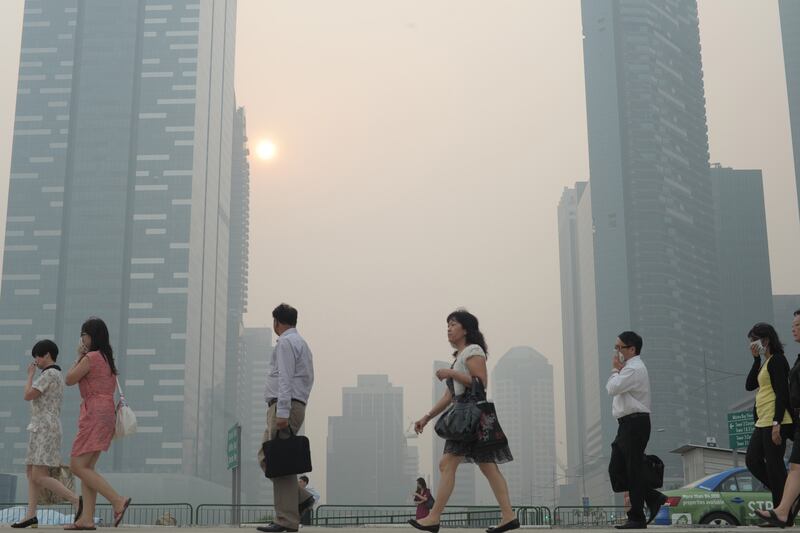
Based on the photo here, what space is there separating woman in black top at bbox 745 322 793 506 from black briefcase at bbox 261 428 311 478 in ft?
13.9

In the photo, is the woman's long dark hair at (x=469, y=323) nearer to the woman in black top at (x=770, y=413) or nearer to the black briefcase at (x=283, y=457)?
the black briefcase at (x=283, y=457)

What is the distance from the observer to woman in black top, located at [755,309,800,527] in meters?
9.06

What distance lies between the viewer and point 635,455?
9.58 metres

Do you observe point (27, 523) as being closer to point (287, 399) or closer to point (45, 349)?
point (45, 349)

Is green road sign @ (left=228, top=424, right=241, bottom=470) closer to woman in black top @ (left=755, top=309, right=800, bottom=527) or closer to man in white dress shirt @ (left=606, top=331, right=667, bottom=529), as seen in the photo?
man in white dress shirt @ (left=606, top=331, right=667, bottom=529)

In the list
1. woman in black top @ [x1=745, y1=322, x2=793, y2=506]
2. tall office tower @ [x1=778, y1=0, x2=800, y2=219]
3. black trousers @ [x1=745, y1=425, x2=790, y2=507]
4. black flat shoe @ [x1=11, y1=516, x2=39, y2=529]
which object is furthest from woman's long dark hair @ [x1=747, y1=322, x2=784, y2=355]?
tall office tower @ [x1=778, y1=0, x2=800, y2=219]

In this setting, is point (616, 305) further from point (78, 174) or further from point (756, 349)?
point (756, 349)

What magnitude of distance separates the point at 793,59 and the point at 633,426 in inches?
7112

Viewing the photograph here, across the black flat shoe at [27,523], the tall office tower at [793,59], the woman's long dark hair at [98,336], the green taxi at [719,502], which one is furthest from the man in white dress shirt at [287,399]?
the tall office tower at [793,59]

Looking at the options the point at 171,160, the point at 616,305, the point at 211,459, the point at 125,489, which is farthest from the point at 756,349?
the point at 616,305

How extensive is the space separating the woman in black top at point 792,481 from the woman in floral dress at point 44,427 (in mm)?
6405

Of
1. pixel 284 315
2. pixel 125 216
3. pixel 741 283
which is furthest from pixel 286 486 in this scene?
pixel 741 283

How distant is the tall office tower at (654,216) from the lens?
16725cm

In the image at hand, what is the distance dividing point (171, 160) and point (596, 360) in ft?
266
